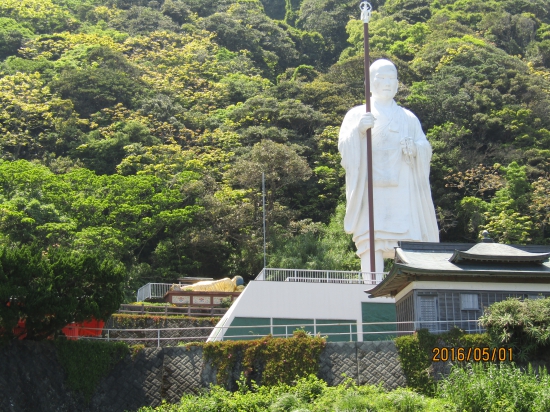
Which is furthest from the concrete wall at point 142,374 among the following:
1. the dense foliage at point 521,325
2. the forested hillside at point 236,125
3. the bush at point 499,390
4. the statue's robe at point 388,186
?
the forested hillside at point 236,125

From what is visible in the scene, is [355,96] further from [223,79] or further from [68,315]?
[68,315]

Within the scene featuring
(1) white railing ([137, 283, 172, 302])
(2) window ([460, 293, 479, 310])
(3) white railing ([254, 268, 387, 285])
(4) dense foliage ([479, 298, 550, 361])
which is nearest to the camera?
(4) dense foliage ([479, 298, 550, 361])

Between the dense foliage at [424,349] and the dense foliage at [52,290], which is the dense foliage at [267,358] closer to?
the dense foliage at [424,349]

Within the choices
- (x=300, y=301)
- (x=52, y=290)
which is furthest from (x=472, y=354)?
(x=52, y=290)

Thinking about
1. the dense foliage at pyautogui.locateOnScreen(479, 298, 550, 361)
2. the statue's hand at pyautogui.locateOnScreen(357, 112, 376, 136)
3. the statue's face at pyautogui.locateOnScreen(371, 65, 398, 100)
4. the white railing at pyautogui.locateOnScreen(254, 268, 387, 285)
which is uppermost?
the statue's face at pyautogui.locateOnScreen(371, 65, 398, 100)

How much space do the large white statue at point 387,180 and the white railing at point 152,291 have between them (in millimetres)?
6744

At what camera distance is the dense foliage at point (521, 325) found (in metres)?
16.2

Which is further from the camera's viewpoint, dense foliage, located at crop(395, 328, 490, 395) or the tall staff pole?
the tall staff pole

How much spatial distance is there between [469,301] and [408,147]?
8.65 meters

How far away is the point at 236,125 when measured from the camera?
132ft

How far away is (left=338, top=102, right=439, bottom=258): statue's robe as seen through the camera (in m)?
25.2

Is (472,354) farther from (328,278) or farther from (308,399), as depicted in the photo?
(328,278)

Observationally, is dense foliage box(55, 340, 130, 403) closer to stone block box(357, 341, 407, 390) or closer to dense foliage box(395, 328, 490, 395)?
stone block box(357, 341, 407, 390)

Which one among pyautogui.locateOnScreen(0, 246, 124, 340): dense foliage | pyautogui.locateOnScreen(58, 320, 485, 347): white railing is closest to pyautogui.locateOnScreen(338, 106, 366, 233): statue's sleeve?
pyautogui.locateOnScreen(58, 320, 485, 347): white railing
